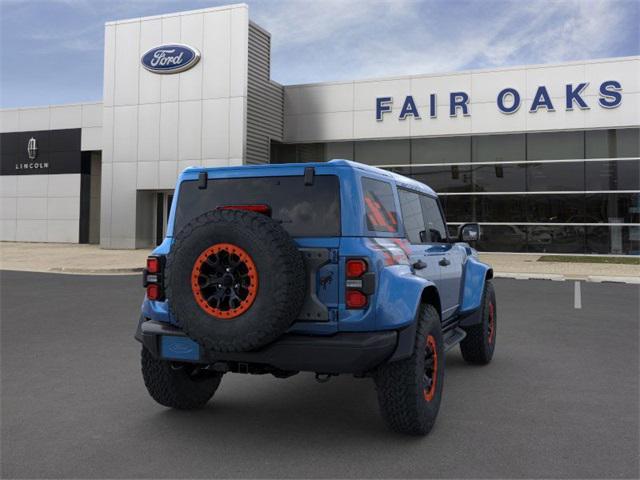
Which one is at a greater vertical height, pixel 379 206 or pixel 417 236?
pixel 379 206

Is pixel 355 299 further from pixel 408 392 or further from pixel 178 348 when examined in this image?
pixel 178 348

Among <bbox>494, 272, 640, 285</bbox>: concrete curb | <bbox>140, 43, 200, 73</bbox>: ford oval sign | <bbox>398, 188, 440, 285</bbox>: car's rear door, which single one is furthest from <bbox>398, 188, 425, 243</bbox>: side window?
<bbox>140, 43, 200, 73</bbox>: ford oval sign

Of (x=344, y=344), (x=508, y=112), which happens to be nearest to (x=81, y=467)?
(x=344, y=344)

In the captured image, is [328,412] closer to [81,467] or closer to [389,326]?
[389,326]

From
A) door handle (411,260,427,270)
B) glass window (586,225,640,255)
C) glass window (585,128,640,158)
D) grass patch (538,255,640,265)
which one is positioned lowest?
door handle (411,260,427,270)

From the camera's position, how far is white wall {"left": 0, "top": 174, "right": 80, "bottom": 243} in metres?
32.5

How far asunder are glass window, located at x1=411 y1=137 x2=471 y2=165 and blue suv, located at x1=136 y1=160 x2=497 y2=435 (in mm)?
21793

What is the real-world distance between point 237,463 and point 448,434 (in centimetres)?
147

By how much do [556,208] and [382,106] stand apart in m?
8.32

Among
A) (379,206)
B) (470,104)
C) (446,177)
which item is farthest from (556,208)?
(379,206)

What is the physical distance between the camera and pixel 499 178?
25.0 meters

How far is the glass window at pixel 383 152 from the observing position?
2639 centimetres

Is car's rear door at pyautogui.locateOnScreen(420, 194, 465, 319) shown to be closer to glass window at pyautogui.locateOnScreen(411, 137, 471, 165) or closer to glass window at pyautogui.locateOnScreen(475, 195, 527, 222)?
glass window at pyautogui.locateOnScreen(475, 195, 527, 222)

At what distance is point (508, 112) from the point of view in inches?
963
